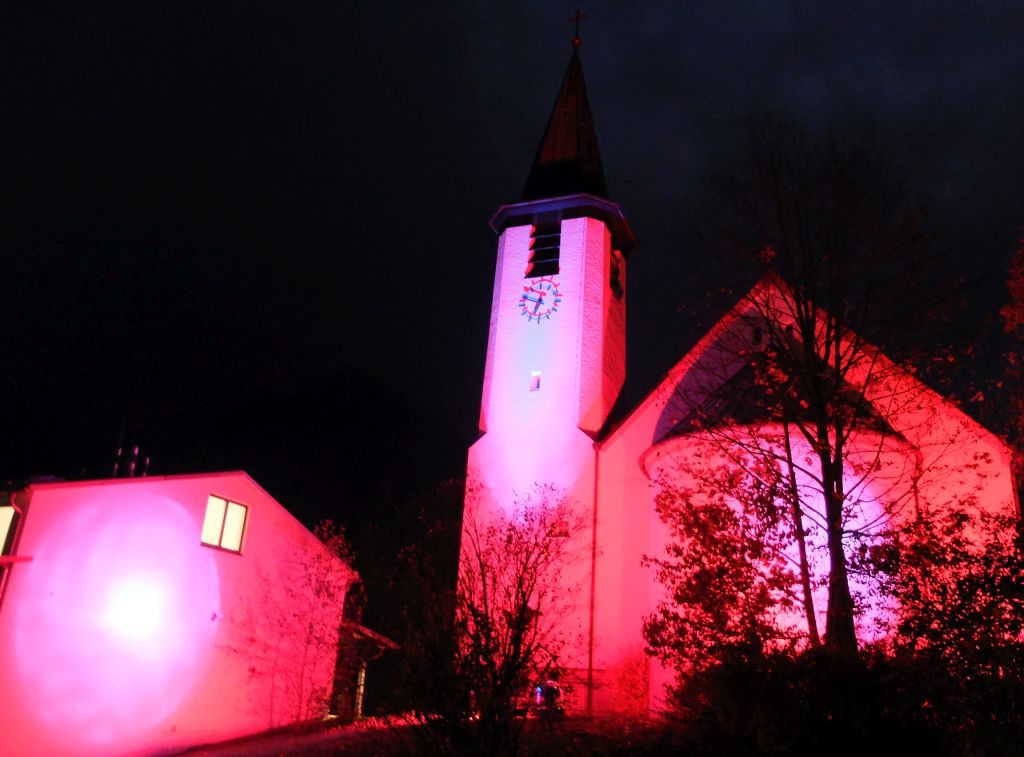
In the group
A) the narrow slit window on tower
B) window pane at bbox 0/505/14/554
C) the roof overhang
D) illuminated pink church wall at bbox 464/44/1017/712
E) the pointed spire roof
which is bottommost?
window pane at bbox 0/505/14/554

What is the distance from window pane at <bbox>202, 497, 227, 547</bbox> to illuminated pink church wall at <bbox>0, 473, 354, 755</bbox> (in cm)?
20

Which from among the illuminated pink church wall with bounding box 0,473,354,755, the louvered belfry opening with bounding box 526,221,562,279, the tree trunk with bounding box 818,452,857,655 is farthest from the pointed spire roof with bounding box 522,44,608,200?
the tree trunk with bounding box 818,452,857,655

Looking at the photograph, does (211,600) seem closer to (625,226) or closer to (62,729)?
(62,729)

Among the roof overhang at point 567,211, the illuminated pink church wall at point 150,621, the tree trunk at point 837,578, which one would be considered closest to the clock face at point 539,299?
the roof overhang at point 567,211

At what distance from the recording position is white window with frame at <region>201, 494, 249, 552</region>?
842 inches

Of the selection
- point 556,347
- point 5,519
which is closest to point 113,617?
point 5,519

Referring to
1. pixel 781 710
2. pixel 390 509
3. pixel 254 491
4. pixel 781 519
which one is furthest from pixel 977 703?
pixel 390 509

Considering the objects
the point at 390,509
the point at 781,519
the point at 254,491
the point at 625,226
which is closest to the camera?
the point at 781,519

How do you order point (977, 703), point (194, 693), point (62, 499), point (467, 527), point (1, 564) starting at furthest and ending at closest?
1. point (467, 527)
2. point (194, 693)
3. point (62, 499)
4. point (1, 564)
5. point (977, 703)

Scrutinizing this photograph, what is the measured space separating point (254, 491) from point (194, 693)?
4880mm

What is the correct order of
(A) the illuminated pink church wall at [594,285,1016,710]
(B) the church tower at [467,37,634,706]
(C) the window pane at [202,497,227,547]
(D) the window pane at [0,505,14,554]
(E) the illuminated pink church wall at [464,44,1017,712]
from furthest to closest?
(B) the church tower at [467,37,634,706]
(C) the window pane at [202,497,227,547]
(E) the illuminated pink church wall at [464,44,1017,712]
(A) the illuminated pink church wall at [594,285,1016,710]
(D) the window pane at [0,505,14,554]

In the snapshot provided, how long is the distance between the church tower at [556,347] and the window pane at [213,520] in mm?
7540

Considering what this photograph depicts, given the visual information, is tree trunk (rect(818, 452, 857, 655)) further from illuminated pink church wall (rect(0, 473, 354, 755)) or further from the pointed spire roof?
the pointed spire roof

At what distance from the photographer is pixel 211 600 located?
68.9 feet
